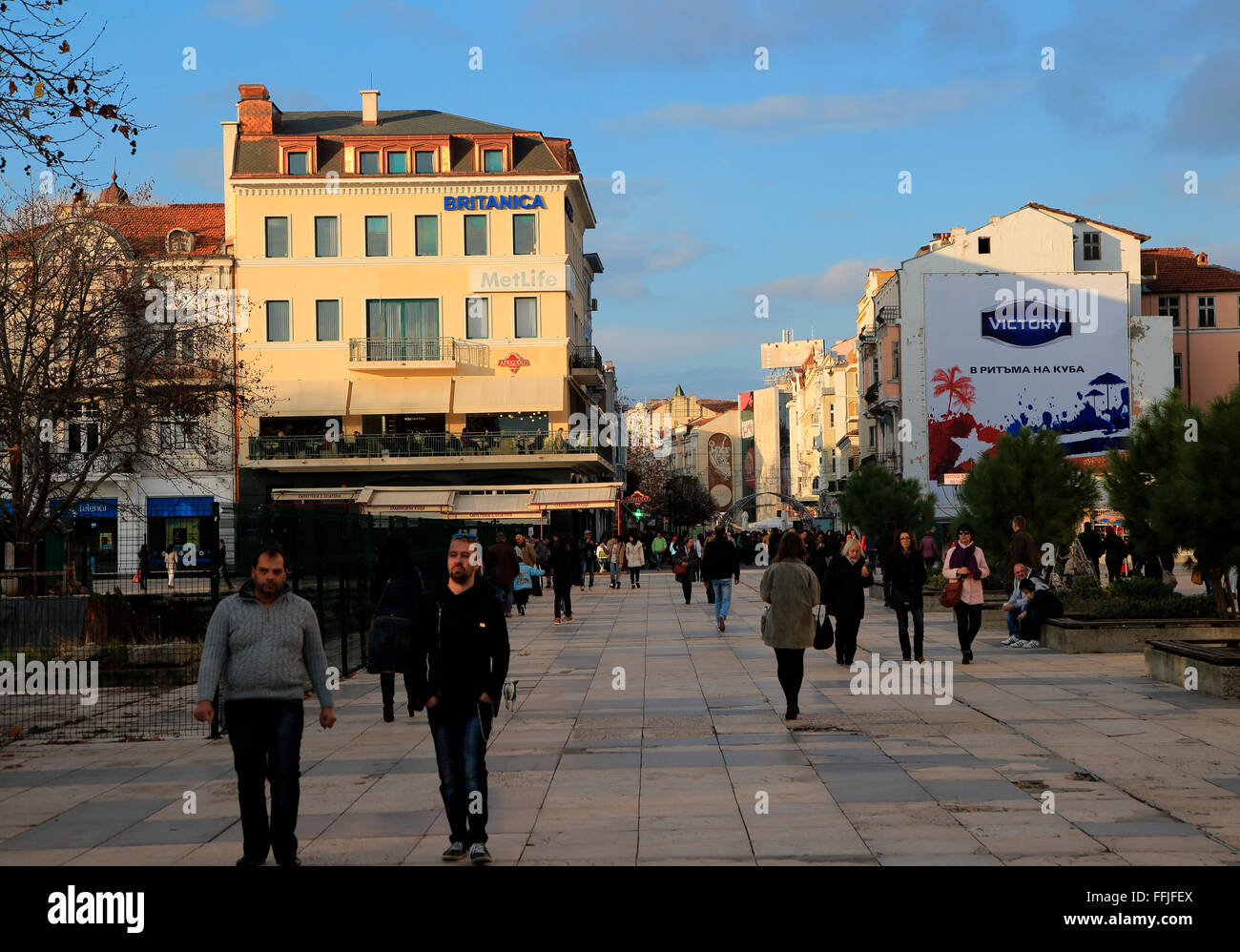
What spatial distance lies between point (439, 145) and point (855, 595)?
Result: 4328 cm

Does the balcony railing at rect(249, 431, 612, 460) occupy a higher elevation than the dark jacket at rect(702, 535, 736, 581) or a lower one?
higher

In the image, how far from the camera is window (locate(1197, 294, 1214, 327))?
70.6m

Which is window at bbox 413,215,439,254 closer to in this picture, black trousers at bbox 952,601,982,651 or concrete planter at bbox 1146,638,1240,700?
black trousers at bbox 952,601,982,651

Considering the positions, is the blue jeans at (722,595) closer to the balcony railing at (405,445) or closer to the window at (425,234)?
the balcony railing at (405,445)

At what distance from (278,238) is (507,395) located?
1134 cm

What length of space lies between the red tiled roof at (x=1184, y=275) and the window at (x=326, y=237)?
39825 mm

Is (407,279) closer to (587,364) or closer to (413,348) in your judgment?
(413,348)

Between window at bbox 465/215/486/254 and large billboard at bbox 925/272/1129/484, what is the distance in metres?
22.3

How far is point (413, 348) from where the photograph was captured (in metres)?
55.9

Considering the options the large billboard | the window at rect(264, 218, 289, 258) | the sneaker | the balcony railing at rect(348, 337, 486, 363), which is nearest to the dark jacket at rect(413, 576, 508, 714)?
the sneaker

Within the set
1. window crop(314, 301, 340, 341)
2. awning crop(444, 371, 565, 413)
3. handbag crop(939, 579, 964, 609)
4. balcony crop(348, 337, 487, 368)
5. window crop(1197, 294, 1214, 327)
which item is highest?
window crop(1197, 294, 1214, 327)

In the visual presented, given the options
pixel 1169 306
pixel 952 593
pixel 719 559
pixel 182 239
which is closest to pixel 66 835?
pixel 952 593

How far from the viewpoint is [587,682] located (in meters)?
16.4
